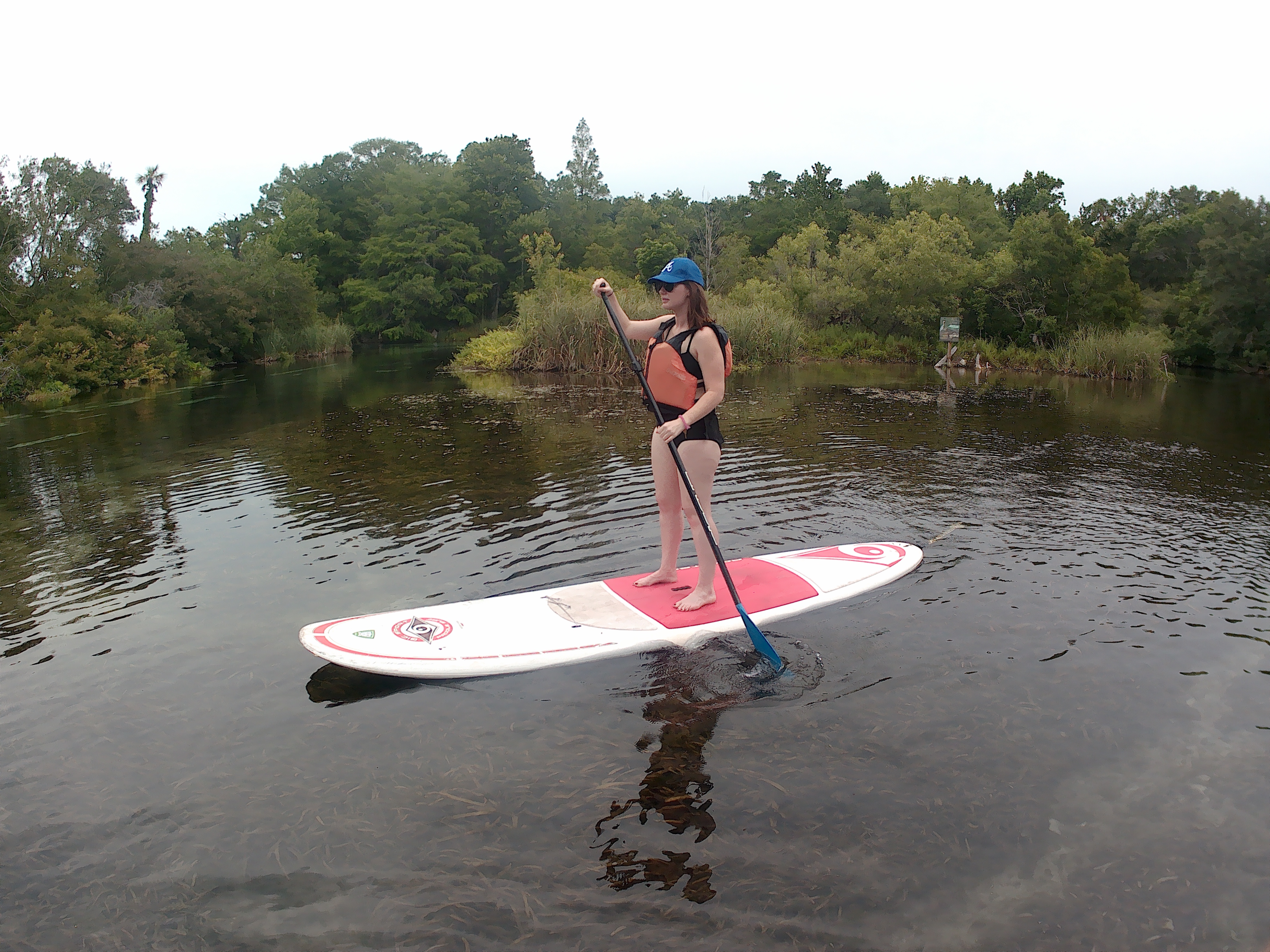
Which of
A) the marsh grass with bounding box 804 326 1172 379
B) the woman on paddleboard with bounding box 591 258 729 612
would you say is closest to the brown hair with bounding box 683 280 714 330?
the woman on paddleboard with bounding box 591 258 729 612

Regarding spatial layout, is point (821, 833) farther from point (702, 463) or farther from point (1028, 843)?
point (702, 463)

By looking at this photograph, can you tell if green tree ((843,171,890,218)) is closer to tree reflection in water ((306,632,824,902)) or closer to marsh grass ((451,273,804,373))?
marsh grass ((451,273,804,373))

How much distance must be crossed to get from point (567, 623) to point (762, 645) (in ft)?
3.98

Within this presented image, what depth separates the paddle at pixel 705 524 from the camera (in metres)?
4.51

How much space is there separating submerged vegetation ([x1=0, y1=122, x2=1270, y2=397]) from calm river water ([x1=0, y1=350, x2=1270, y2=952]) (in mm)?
16866

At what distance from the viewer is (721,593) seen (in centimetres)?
521

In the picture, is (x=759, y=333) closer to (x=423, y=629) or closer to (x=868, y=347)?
(x=868, y=347)

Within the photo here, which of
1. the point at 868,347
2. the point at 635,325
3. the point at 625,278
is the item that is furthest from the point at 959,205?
the point at 635,325

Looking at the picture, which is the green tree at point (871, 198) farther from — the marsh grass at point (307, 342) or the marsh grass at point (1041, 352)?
the marsh grass at point (307, 342)

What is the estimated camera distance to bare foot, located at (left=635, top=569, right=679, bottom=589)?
533 cm

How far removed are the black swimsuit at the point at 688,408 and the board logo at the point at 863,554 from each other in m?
1.73

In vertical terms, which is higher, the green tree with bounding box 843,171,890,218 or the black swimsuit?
the green tree with bounding box 843,171,890,218

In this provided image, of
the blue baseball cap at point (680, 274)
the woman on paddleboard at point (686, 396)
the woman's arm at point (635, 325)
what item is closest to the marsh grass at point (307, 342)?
the woman's arm at point (635, 325)

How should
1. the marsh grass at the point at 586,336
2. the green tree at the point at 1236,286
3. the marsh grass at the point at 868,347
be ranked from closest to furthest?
the marsh grass at the point at 586,336
the green tree at the point at 1236,286
the marsh grass at the point at 868,347
